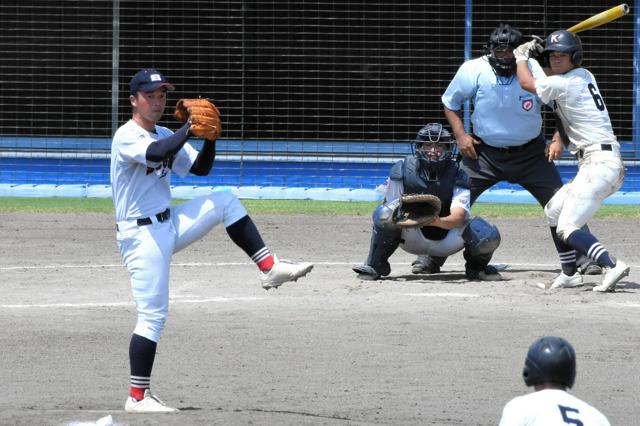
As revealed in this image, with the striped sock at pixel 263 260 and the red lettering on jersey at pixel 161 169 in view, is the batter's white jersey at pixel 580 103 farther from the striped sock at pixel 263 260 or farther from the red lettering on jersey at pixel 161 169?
the red lettering on jersey at pixel 161 169

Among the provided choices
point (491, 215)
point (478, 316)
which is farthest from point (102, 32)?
point (478, 316)

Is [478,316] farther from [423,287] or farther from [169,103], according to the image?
[169,103]

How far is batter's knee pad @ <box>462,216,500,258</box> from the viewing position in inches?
372

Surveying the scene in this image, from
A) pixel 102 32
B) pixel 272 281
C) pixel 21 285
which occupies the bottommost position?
pixel 21 285

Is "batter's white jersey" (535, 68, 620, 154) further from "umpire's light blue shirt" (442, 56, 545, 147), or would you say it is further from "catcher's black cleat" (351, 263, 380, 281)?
"catcher's black cleat" (351, 263, 380, 281)

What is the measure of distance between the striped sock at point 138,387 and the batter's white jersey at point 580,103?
416 centimetres

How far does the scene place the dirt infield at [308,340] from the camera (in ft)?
19.6

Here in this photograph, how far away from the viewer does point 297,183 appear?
16453 mm

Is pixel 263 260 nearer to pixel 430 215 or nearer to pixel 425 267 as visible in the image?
pixel 430 215

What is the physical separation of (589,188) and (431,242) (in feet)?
4.59

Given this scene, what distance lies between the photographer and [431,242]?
31.6 ft

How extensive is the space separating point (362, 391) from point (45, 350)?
6.80ft

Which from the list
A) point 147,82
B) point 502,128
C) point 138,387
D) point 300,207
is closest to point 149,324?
point 138,387

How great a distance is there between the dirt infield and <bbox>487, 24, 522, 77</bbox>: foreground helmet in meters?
1.62
